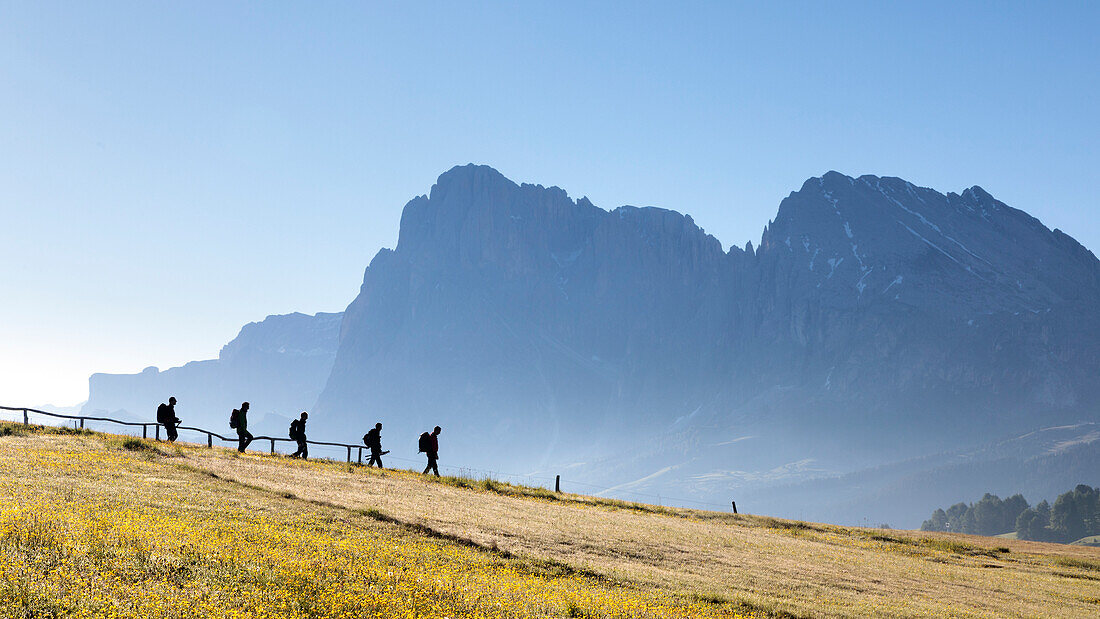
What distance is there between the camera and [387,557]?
56.7 feet

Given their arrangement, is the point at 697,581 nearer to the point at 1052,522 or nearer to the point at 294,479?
the point at 294,479

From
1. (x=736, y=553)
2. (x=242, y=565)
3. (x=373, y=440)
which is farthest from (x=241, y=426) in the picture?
(x=242, y=565)

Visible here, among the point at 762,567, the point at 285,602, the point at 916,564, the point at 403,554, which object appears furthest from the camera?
the point at 916,564

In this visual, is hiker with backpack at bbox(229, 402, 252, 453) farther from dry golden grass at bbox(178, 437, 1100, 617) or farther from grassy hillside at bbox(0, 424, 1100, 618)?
grassy hillside at bbox(0, 424, 1100, 618)

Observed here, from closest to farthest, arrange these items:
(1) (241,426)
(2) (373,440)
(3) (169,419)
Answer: (3) (169,419) → (1) (241,426) → (2) (373,440)

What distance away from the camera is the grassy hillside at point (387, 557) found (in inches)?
523

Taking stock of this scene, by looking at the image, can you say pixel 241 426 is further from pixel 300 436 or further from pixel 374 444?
Answer: pixel 374 444

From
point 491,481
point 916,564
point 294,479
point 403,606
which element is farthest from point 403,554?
point 491,481

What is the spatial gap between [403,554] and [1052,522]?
21293cm

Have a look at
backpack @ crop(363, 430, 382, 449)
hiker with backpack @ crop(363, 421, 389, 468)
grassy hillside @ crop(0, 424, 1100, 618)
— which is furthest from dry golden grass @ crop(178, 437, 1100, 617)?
backpack @ crop(363, 430, 382, 449)

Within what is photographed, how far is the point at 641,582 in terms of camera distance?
1878cm

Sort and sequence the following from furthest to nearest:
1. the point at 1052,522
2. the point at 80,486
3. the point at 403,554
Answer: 1. the point at 1052,522
2. the point at 80,486
3. the point at 403,554

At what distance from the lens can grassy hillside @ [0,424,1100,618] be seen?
13.3 meters

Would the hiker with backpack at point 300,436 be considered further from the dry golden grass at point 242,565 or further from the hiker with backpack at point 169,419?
the dry golden grass at point 242,565
